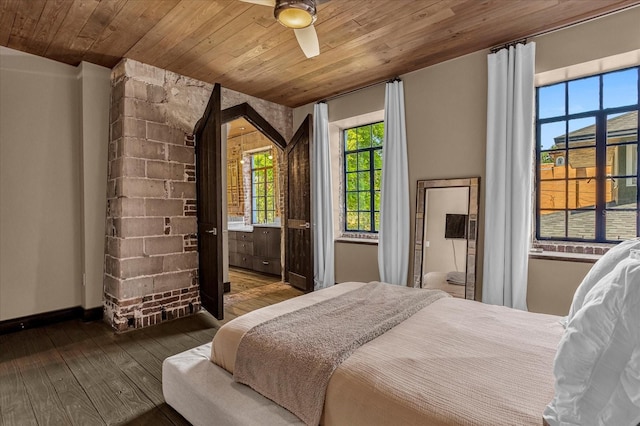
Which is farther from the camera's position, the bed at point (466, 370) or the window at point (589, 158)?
the window at point (589, 158)

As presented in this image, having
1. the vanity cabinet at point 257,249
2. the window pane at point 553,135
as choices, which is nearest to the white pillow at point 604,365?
the window pane at point 553,135

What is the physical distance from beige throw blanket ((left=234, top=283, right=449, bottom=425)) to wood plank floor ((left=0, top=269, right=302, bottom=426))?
30.9 inches

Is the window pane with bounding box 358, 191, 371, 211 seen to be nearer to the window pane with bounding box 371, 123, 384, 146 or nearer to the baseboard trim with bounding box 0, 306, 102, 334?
the window pane with bounding box 371, 123, 384, 146

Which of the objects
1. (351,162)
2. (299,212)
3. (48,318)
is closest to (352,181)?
(351,162)

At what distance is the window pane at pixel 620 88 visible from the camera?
2.88 metres

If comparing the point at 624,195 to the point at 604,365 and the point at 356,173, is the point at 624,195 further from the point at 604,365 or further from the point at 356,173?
the point at 356,173

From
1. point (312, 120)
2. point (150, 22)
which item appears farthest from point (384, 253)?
point (150, 22)

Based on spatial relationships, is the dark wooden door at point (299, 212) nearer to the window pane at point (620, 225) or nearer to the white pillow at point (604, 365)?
the window pane at point (620, 225)

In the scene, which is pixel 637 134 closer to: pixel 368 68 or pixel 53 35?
pixel 368 68

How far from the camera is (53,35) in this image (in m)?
2.94

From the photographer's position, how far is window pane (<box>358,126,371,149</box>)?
4781mm

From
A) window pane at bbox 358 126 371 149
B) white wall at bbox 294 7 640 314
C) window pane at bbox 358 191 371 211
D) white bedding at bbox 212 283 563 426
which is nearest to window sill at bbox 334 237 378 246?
white wall at bbox 294 7 640 314

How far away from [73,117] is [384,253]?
12.6ft

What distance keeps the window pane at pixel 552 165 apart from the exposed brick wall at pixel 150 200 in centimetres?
379
